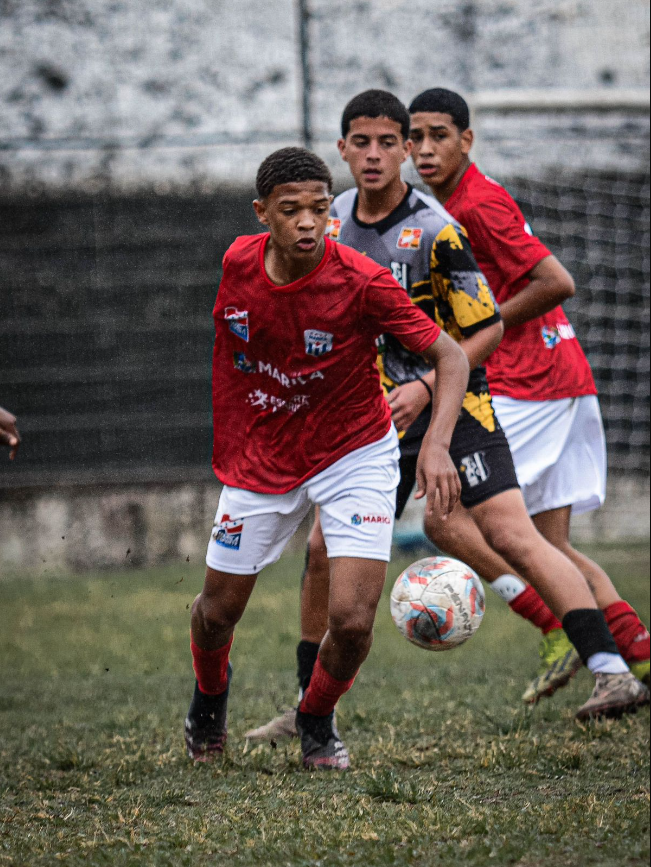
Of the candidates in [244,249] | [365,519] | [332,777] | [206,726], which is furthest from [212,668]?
[244,249]

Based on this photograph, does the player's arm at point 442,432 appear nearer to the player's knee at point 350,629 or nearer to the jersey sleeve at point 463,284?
the player's knee at point 350,629

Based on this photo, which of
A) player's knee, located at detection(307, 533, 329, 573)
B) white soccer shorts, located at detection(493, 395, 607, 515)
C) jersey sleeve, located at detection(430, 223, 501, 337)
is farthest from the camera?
white soccer shorts, located at detection(493, 395, 607, 515)

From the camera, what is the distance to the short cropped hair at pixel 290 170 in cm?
362

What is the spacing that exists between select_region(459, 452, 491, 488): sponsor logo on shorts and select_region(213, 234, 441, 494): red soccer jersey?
2.09 feet

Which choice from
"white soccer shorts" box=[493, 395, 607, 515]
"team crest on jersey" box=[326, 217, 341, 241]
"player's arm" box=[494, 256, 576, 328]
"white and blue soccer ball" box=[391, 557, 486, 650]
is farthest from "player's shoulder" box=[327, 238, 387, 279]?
"white soccer shorts" box=[493, 395, 607, 515]

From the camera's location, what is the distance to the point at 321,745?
3.71m

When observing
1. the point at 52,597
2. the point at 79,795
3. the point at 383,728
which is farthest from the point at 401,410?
the point at 52,597

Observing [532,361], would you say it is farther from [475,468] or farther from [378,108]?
[378,108]

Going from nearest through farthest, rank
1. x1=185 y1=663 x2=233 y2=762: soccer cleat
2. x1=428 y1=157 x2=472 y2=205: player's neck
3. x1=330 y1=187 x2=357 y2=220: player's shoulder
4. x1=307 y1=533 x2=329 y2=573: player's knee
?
x1=185 y1=663 x2=233 y2=762: soccer cleat → x1=307 y1=533 x2=329 y2=573: player's knee → x1=330 y1=187 x2=357 y2=220: player's shoulder → x1=428 y1=157 x2=472 y2=205: player's neck

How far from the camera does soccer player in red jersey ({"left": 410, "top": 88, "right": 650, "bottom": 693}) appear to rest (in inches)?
186

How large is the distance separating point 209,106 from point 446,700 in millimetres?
7127

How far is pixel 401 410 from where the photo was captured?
4062mm

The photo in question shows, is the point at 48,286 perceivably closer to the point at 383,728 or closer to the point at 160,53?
the point at 160,53

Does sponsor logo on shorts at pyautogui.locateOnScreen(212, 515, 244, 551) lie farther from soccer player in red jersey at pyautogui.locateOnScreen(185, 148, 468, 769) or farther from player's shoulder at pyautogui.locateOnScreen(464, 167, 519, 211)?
player's shoulder at pyautogui.locateOnScreen(464, 167, 519, 211)
